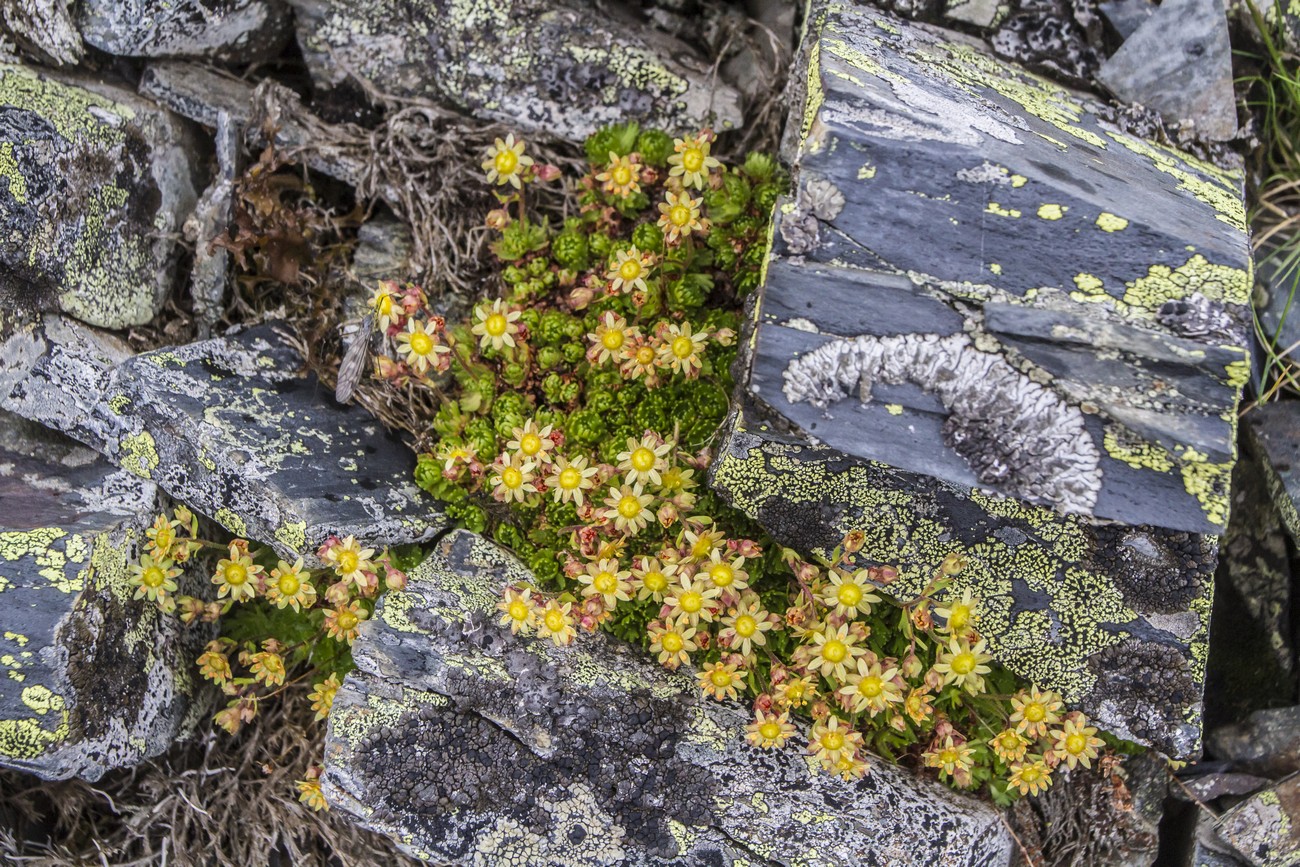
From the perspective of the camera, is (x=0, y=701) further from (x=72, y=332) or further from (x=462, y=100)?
(x=462, y=100)

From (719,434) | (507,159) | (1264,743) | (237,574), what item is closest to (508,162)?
(507,159)

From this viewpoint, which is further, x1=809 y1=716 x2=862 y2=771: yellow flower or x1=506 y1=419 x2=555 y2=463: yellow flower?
x1=506 y1=419 x2=555 y2=463: yellow flower

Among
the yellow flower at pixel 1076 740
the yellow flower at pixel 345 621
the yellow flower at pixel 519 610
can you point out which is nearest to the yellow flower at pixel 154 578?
the yellow flower at pixel 345 621

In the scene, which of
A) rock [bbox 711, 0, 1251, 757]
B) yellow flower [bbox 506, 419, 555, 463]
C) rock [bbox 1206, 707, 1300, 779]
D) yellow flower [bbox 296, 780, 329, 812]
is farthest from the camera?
yellow flower [bbox 296, 780, 329, 812]

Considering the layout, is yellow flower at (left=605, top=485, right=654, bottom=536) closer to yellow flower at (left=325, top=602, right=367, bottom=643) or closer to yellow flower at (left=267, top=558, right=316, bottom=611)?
yellow flower at (left=325, top=602, right=367, bottom=643)

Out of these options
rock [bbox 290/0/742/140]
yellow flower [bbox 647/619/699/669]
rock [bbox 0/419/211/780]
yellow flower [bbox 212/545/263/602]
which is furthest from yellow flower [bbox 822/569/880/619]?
rock [bbox 0/419/211/780]

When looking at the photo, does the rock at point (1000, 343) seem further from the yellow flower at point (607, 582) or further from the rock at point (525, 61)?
the rock at point (525, 61)
